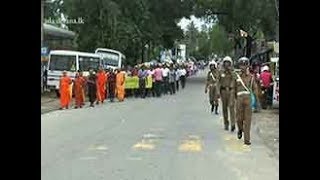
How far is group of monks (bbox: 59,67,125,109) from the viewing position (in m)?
→ 27.9

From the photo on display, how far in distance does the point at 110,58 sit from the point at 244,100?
101 feet

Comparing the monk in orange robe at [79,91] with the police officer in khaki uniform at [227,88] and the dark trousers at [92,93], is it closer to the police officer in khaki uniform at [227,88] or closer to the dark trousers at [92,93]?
the dark trousers at [92,93]

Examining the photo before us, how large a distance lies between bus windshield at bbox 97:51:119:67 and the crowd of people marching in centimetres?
448

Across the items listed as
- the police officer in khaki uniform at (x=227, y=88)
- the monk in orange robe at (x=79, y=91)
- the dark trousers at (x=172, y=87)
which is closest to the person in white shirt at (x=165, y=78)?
the dark trousers at (x=172, y=87)

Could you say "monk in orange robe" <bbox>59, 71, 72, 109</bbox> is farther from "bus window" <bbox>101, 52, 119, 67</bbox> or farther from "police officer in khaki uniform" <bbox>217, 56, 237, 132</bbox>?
"bus window" <bbox>101, 52, 119, 67</bbox>

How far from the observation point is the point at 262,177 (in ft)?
34.7

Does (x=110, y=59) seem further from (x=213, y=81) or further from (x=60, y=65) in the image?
(x=213, y=81)

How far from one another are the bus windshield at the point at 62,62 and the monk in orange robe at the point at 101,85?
9.84ft

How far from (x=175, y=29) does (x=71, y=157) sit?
47459 mm

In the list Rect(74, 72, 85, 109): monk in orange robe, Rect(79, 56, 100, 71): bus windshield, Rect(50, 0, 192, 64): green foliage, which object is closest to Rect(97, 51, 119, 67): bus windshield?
Rect(50, 0, 192, 64): green foliage

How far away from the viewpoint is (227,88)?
1777 cm

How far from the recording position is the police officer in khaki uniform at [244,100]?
14898 mm
